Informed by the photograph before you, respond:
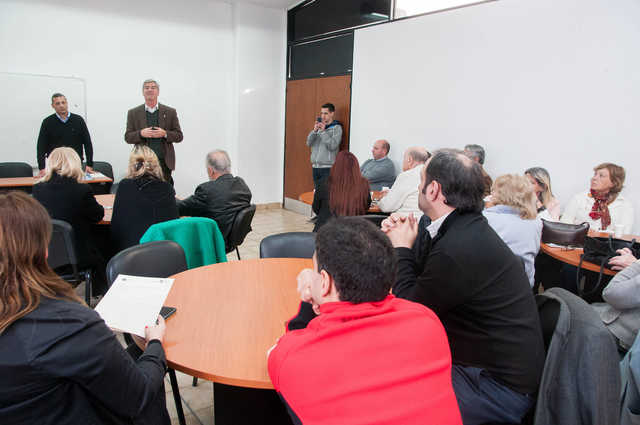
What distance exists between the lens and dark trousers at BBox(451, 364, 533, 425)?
4.43 ft

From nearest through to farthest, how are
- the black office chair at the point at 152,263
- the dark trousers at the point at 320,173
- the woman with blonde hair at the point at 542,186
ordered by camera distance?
the black office chair at the point at 152,263, the woman with blonde hair at the point at 542,186, the dark trousers at the point at 320,173

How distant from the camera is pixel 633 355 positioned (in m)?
1.56

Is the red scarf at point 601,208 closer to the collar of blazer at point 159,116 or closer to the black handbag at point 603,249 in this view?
the black handbag at point 603,249

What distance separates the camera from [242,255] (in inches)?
191

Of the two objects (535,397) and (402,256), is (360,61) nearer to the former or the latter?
(402,256)

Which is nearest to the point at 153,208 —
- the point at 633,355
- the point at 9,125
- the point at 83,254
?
the point at 83,254

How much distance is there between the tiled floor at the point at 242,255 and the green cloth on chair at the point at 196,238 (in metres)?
0.70

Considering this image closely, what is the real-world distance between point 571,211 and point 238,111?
5057 mm

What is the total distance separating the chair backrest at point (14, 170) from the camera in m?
4.80

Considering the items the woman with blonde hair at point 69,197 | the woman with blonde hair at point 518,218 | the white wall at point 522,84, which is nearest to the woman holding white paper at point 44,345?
the woman with blonde hair at point 69,197

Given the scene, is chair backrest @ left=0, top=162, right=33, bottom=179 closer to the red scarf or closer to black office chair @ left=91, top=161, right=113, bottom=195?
black office chair @ left=91, top=161, right=113, bottom=195

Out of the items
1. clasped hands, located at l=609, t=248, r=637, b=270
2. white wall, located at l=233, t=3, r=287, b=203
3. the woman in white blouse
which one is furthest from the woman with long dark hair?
white wall, located at l=233, t=3, r=287, b=203

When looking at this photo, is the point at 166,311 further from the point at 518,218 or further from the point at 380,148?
the point at 380,148

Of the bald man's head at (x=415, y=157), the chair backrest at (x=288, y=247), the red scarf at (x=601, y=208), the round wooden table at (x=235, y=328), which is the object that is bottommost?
the round wooden table at (x=235, y=328)
